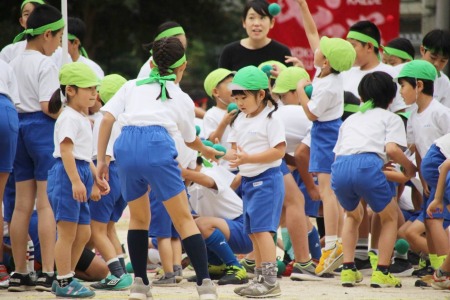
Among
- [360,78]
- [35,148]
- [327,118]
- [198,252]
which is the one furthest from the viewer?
[360,78]

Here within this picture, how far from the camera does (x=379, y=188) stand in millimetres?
7398

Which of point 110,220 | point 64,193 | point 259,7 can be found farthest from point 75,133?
point 259,7

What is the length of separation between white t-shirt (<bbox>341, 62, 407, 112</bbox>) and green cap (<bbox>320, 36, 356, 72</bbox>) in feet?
2.41

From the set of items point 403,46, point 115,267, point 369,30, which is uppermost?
point 369,30

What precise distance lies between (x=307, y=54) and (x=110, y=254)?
15.6 feet

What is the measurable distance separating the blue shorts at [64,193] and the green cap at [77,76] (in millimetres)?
540

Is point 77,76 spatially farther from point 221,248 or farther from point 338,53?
point 338,53

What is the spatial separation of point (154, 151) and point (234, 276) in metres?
1.70

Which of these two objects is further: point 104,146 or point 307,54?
point 307,54

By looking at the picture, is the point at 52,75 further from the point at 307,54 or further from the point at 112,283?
the point at 307,54

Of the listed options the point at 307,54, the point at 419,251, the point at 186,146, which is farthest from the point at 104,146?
the point at 307,54

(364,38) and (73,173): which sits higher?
(364,38)

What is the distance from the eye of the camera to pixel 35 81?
7.39m

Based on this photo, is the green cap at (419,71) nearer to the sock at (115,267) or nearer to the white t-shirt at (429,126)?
the white t-shirt at (429,126)
